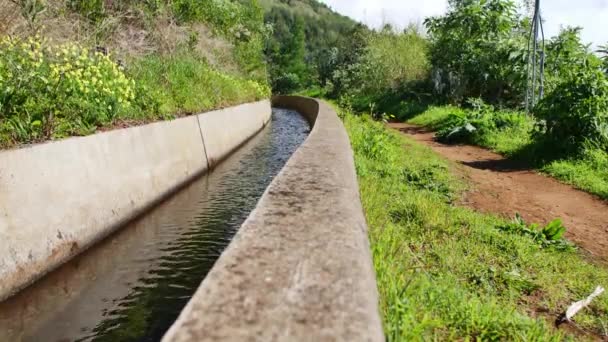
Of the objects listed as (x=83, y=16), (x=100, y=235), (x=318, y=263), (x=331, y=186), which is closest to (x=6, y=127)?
(x=100, y=235)

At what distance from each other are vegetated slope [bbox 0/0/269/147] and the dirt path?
4.88 m

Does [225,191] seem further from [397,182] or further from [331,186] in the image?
[331,186]

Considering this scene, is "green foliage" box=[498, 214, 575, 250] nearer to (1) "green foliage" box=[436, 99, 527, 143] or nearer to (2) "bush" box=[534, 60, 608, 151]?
(2) "bush" box=[534, 60, 608, 151]

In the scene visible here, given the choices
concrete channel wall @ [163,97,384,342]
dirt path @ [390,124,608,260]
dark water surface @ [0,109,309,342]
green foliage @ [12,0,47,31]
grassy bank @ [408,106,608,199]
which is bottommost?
dark water surface @ [0,109,309,342]

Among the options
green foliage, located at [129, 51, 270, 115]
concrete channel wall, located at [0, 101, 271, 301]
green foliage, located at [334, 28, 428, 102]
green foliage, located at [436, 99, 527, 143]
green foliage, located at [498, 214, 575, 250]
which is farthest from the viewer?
green foliage, located at [334, 28, 428, 102]

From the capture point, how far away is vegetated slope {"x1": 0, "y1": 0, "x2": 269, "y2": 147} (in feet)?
14.4

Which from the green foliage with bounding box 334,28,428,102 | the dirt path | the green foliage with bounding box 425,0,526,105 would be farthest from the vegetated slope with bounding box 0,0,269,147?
the green foliage with bounding box 334,28,428,102

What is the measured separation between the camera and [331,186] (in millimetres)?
2977

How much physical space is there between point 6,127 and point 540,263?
186 inches

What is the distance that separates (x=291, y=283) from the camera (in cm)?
150

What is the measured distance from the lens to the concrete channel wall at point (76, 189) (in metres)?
3.50

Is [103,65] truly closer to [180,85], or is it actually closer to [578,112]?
[180,85]

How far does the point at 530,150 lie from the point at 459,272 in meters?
6.81

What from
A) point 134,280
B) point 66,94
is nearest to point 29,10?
point 66,94
